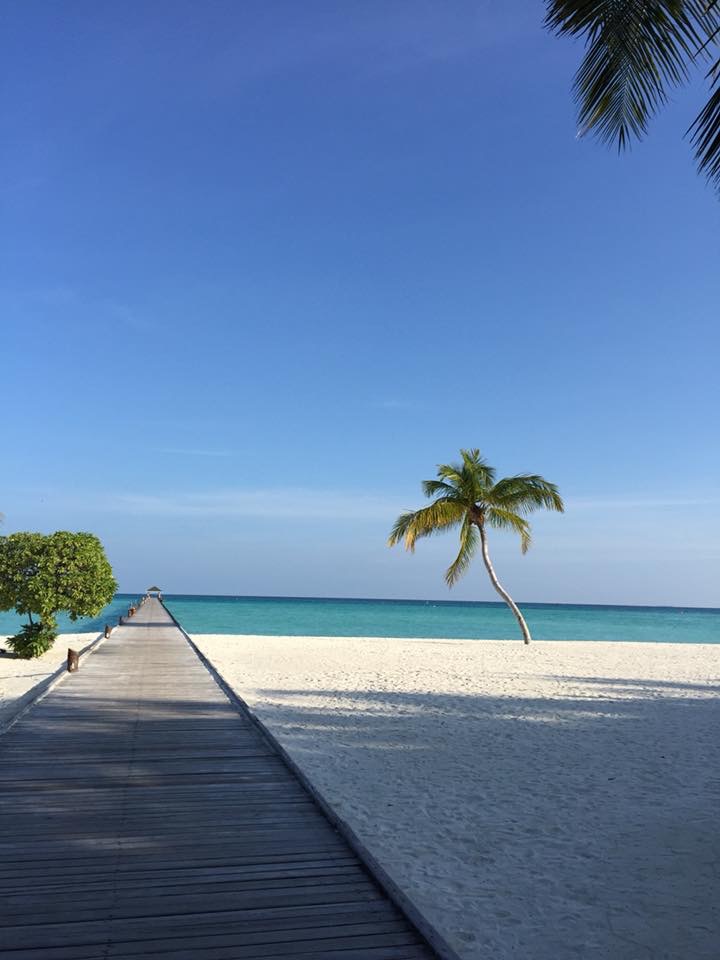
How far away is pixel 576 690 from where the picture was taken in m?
14.4

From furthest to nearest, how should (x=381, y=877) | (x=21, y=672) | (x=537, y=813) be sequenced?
(x=21, y=672), (x=537, y=813), (x=381, y=877)

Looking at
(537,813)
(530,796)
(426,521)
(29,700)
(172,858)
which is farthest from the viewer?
(426,521)

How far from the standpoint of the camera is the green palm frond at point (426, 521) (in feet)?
86.9

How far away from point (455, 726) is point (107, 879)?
22.9 feet

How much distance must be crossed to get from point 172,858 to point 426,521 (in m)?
22.4

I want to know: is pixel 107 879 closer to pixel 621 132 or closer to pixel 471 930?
pixel 471 930

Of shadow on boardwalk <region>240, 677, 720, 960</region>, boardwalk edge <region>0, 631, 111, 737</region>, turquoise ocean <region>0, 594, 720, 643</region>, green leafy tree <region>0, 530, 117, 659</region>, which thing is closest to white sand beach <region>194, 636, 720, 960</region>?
shadow on boardwalk <region>240, 677, 720, 960</region>

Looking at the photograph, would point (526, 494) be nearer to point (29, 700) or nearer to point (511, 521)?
point (511, 521)

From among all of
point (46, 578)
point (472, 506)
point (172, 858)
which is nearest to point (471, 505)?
point (472, 506)

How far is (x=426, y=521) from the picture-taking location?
26625 millimetres

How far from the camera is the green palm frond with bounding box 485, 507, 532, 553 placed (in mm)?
26953

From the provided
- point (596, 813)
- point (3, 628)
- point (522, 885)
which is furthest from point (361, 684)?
point (3, 628)

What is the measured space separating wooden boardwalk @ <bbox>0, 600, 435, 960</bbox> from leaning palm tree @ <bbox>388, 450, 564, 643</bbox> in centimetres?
1864

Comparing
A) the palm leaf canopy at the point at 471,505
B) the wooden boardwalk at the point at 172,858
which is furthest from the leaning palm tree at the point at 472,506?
the wooden boardwalk at the point at 172,858
